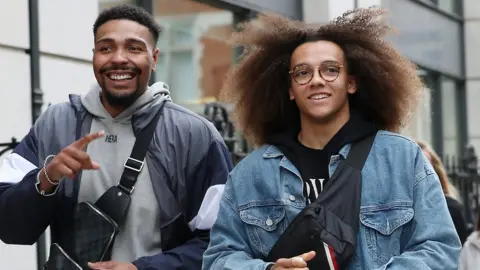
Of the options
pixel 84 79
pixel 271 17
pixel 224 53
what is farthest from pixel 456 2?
pixel 271 17

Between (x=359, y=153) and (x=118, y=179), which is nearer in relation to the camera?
(x=359, y=153)

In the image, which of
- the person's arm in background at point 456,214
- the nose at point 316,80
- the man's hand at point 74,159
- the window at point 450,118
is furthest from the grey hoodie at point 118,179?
the window at point 450,118

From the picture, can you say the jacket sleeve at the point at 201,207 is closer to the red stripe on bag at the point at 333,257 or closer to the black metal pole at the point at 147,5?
the red stripe on bag at the point at 333,257

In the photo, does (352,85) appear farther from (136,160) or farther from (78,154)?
(78,154)

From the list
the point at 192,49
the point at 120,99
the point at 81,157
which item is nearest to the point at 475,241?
the point at 120,99

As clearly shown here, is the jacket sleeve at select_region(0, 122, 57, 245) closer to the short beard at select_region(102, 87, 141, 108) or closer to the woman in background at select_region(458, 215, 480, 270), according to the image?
the short beard at select_region(102, 87, 141, 108)

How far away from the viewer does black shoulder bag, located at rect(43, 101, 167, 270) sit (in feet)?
12.8

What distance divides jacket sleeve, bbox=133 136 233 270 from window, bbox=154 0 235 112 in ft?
17.3

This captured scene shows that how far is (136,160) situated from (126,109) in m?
0.24

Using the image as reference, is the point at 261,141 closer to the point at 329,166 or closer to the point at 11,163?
the point at 329,166

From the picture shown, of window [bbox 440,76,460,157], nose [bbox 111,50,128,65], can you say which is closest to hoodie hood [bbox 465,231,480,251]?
nose [bbox 111,50,128,65]

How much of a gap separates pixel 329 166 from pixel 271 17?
0.81 m

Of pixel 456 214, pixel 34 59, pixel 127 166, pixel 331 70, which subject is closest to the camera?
pixel 331 70

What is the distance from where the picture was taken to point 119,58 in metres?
4.02
